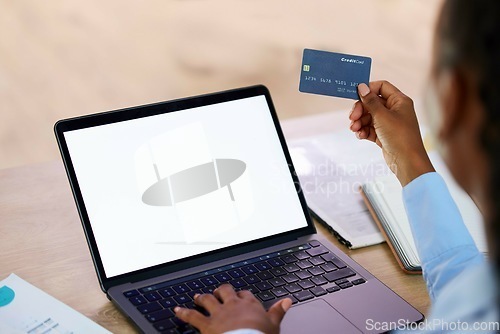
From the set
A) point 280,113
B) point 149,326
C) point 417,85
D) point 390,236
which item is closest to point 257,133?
point 390,236

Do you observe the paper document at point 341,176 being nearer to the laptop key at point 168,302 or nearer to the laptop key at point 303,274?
the laptop key at point 303,274

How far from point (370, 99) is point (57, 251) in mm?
557

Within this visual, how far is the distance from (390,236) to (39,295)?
56 cm

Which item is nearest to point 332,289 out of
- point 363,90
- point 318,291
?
point 318,291

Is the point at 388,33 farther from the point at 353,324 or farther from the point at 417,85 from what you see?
the point at 353,324

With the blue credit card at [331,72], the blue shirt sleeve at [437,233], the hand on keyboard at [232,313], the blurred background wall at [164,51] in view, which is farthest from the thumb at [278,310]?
the blurred background wall at [164,51]

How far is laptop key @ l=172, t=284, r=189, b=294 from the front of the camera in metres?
0.98

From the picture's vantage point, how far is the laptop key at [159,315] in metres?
0.92

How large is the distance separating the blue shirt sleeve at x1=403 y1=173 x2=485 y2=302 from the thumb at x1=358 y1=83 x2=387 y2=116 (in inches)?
6.0

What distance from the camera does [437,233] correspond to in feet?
3.22

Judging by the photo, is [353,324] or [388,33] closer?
[353,324]

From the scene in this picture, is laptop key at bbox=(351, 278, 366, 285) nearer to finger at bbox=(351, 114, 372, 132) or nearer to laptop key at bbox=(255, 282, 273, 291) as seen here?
laptop key at bbox=(255, 282, 273, 291)

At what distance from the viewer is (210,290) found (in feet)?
3.24

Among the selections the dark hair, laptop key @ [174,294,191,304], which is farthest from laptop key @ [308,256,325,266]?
the dark hair
